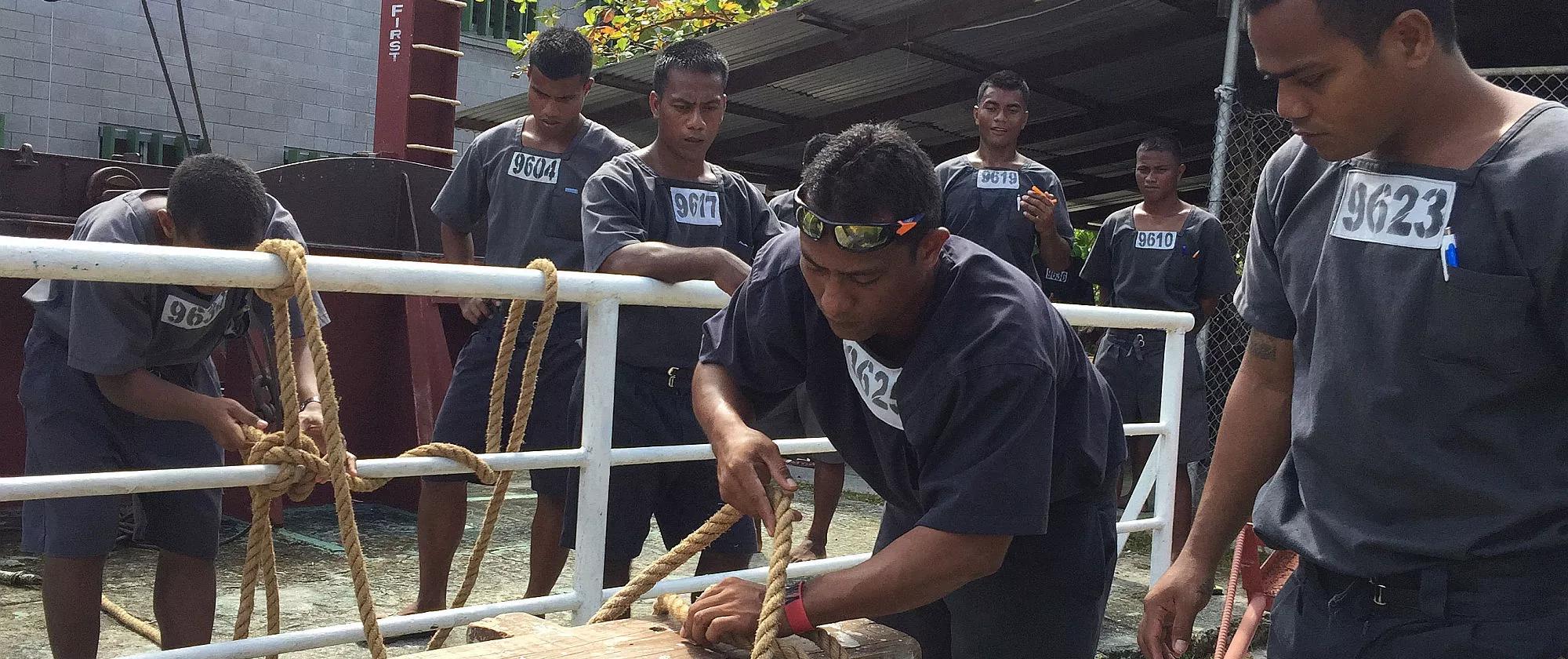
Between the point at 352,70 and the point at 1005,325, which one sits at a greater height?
the point at 352,70

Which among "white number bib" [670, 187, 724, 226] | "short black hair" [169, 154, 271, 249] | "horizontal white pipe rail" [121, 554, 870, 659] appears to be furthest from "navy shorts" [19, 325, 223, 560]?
"white number bib" [670, 187, 724, 226]

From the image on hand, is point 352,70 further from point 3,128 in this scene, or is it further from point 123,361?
point 123,361

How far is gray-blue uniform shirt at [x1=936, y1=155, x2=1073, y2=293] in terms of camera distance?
16.9 feet

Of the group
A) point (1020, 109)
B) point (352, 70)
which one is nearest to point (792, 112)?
point (1020, 109)

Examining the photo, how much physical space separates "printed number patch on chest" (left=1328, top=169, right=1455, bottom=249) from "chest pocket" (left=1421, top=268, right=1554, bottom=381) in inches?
2.9

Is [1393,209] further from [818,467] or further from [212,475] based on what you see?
[818,467]

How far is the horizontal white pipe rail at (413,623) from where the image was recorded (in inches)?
89.7

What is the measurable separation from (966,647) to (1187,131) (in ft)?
28.4

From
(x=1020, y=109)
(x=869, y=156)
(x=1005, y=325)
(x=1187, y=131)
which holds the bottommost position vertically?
(x=1005, y=325)

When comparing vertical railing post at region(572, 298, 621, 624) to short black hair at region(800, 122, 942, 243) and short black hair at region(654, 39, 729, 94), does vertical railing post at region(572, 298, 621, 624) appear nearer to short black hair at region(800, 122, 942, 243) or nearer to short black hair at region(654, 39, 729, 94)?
short black hair at region(800, 122, 942, 243)

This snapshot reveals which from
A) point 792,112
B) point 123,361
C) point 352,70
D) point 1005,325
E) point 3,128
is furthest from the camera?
point 352,70

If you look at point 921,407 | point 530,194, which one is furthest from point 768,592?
point 530,194

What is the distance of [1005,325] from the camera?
82.7 inches

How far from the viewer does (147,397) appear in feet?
10.0
